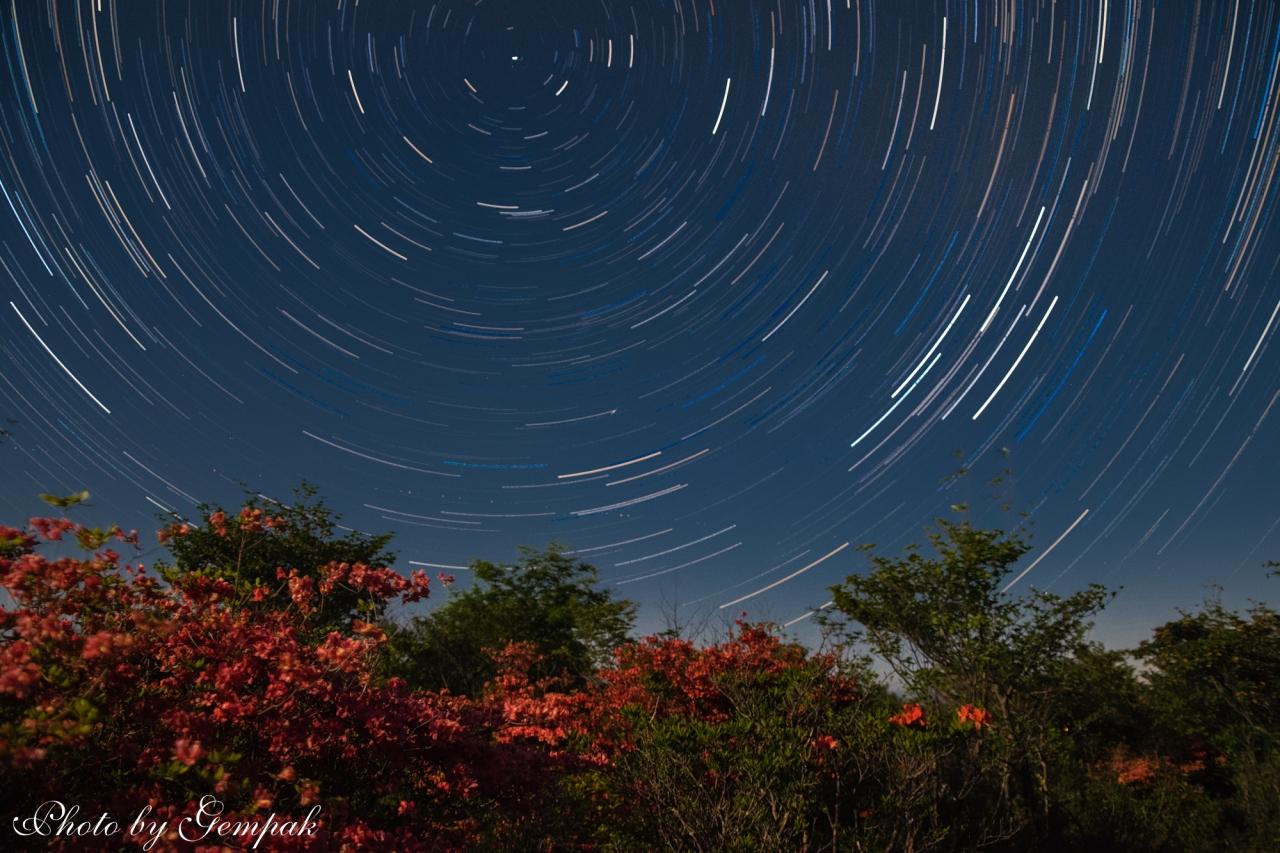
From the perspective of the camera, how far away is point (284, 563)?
2666 cm

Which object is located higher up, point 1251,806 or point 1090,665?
point 1090,665

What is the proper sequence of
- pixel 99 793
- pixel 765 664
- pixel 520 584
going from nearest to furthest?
pixel 99 793 < pixel 765 664 < pixel 520 584

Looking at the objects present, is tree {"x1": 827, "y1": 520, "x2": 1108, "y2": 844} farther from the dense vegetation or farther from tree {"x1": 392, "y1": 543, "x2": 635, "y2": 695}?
tree {"x1": 392, "y1": 543, "x2": 635, "y2": 695}

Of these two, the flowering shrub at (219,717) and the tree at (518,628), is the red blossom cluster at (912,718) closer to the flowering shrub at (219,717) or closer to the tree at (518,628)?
the flowering shrub at (219,717)

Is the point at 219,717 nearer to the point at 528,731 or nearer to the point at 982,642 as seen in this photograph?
the point at 528,731

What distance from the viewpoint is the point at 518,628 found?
2758 centimetres

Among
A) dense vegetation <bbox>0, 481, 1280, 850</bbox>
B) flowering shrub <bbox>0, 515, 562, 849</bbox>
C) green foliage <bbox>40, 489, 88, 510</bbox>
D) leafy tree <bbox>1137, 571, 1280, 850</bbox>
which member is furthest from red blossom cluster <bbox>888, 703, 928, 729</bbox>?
leafy tree <bbox>1137, 571, 1280, 850</bbox>

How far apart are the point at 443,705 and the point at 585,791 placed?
282 centimetres

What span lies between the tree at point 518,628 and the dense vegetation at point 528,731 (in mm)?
10994

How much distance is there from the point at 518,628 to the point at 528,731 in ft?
63.3

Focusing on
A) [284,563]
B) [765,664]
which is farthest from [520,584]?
[765,664]

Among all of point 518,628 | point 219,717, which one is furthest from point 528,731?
point 518,628

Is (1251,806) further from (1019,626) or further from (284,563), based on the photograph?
(284,563)

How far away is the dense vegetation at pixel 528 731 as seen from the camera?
12.7 ft
